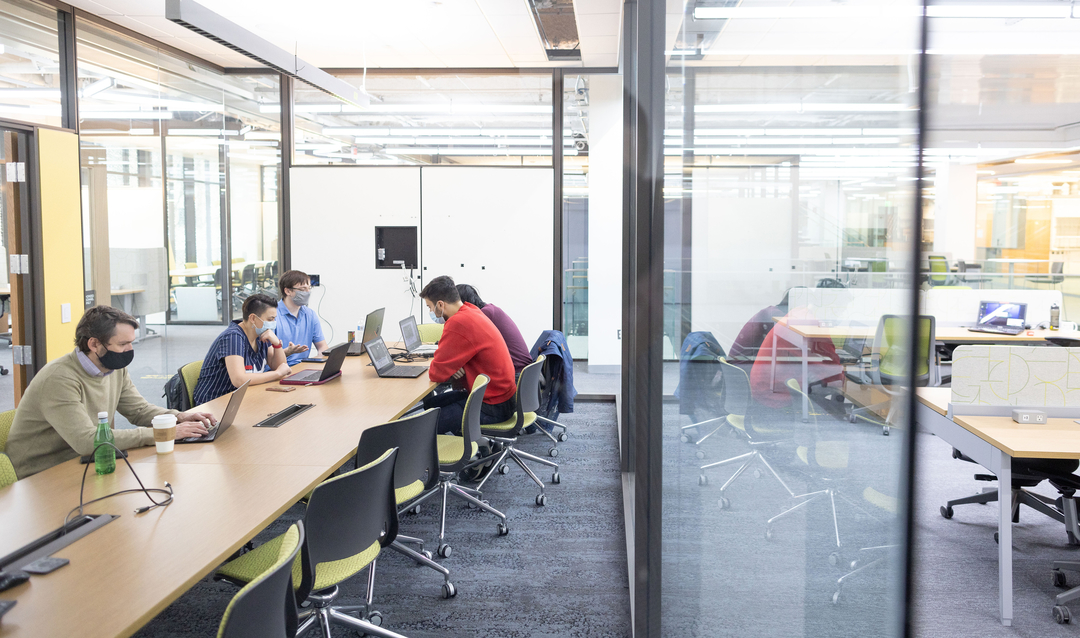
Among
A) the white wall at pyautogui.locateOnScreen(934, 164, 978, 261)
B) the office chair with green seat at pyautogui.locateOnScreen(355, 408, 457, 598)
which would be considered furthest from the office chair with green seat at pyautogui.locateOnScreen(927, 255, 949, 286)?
the office chair with green seat at pyautogui.locateOnScreen(355, 408, 457, 598)

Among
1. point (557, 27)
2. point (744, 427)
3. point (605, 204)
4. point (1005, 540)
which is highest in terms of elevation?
point (557, 27)

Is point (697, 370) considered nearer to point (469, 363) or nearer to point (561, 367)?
point (469, 363)

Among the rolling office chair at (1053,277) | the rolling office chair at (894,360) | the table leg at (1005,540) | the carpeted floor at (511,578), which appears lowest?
the carpeted floor at (511,578)

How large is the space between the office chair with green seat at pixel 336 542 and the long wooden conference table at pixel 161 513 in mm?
153

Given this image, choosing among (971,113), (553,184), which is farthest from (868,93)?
(553,184)

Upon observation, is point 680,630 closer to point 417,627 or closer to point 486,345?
point 417,627

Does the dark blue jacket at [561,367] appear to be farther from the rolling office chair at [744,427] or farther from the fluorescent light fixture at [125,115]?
the fluorescent light fixture at [125,115]

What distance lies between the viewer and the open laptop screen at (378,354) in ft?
14.7

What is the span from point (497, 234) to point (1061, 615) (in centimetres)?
538

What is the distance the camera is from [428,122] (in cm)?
735

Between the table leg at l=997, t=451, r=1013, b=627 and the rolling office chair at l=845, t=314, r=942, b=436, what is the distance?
2690 mm

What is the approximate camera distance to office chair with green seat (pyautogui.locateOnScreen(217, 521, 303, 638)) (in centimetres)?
154

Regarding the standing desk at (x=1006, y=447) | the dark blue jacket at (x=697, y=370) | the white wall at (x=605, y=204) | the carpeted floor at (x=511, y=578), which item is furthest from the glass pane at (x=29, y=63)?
the standing desk at (x=1006, y=447)

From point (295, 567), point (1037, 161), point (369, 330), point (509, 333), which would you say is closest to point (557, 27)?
point (509, 333)
